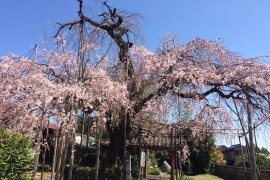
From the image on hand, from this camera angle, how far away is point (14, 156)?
256 inches

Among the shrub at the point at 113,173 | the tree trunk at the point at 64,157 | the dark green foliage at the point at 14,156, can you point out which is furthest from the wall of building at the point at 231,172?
the dark green foliage at the point at 14,156

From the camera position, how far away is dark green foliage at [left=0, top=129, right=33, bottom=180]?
20.6 ft

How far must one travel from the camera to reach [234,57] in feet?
39.6

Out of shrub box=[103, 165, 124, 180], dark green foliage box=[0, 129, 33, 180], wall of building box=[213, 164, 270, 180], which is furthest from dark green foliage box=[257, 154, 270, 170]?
dark green foliage box=[0, 129, 33, 180]

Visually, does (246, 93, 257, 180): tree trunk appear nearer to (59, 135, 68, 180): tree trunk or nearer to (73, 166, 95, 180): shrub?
(59, 135, 68, 180): tree trunk

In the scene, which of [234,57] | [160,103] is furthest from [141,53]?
[234,57]

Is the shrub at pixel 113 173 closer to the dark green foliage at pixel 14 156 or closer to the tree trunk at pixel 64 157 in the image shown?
the tree trunk at pixel 64 157

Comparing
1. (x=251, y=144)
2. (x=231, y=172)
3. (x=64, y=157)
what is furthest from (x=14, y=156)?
(x=231, y=172)

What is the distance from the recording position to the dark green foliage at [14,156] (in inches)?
247

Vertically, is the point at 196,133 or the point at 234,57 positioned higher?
the point at 234,57

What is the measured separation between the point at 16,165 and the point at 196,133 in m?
7.86

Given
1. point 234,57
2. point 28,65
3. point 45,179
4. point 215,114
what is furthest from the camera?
point 45,179

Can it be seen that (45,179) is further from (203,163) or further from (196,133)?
(203,163)

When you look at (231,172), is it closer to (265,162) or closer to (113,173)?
(265,162)
